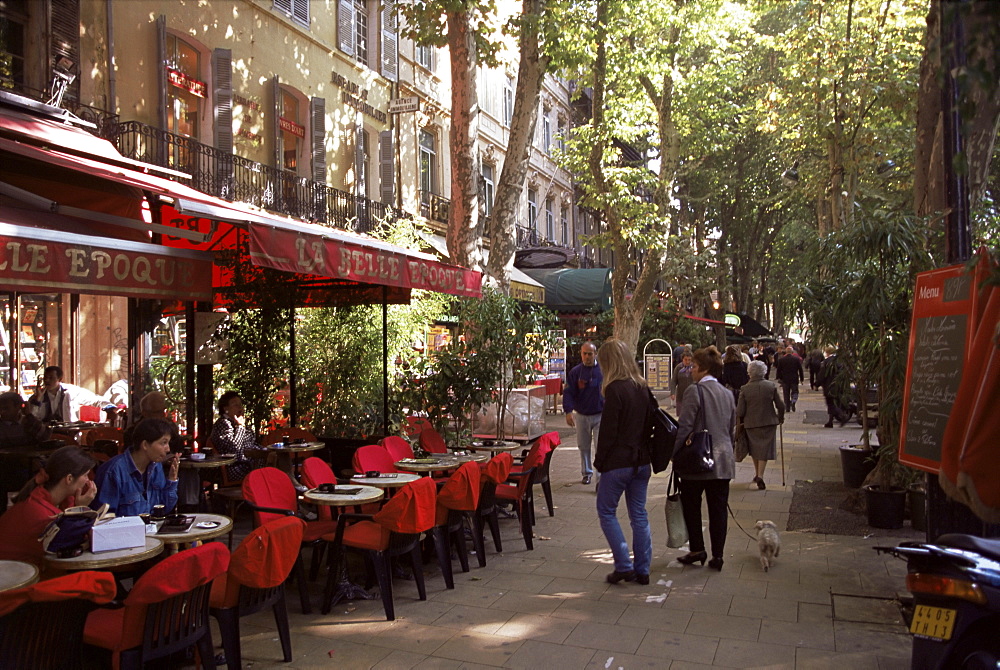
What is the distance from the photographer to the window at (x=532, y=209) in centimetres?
3120

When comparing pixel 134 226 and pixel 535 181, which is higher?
pixel 535 181

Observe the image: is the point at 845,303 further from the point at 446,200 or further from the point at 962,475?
the point at 446,200

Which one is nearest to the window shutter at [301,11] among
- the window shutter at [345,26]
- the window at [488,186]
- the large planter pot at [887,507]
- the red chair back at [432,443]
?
the window shutter at [345,26]

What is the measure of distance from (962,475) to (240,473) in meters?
6.46

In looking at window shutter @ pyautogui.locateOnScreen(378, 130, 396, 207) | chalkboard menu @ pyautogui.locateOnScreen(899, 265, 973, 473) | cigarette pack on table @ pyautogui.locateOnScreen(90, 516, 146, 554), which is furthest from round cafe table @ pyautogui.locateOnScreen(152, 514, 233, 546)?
window shutter @ pyautogui.locateOnScreen(378, 130, 396, 207)

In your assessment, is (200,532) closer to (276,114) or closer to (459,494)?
(459,494)

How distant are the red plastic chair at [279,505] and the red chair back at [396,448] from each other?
175 cm

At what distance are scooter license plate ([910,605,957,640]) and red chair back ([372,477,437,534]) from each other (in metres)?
3.20

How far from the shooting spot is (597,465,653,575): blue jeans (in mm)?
6039

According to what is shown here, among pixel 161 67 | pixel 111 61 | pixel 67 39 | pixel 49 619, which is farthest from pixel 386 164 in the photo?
pixel 49 619

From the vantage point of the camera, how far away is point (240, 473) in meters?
7.97

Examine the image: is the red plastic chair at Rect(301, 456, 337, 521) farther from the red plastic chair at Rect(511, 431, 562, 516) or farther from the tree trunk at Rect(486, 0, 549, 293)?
the tree trunk at Rect(486, 0, 549, 293)

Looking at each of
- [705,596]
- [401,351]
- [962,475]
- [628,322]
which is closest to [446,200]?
[628,322]

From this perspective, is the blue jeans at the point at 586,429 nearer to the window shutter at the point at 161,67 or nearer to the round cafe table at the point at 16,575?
the round cafe table at the point at 16,575
